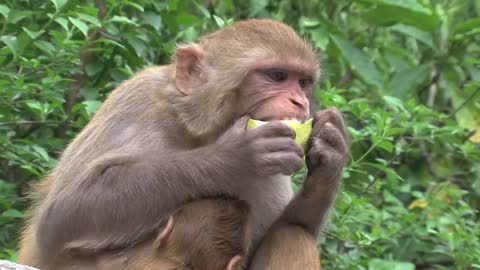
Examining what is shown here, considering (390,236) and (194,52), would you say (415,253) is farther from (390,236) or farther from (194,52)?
(194,52)

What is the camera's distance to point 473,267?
8.79 meters

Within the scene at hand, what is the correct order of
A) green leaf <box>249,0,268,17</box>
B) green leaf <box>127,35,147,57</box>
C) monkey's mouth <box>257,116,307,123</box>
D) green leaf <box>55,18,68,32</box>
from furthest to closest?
green leaf <box>249,0,268,17</box>, green leaf <box>127,35,147,57</box>, green leaf <box>55,18,68,32</box>, monkey's mouth <box>257,116,307,123</box>

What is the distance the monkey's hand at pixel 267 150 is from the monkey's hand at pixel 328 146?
303mm

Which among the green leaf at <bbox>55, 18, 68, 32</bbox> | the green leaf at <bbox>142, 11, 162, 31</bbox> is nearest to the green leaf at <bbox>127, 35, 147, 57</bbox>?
the green leaf at <bbox>142, 11, 162, 31</bbox>

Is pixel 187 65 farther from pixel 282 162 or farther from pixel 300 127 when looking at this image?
pixel 282 162

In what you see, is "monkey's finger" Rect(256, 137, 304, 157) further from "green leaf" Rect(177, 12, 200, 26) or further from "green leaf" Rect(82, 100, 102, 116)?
"green leaf" Rect(177, 12, 200, 26)

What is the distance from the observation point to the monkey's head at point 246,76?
638cm

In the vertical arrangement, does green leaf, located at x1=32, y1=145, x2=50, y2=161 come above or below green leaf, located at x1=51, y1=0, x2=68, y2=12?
below

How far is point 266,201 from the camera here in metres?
6.90

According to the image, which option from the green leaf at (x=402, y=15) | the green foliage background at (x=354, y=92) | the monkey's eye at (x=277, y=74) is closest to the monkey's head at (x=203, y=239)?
the monkey's eye at (x=277, y=74)

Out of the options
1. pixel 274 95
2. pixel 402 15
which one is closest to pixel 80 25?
pixel 274 95

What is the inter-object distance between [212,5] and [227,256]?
14.8 feet

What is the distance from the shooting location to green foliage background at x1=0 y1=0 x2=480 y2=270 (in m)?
7.81

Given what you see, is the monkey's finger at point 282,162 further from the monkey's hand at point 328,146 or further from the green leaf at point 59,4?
the green leaf at point 59,4
